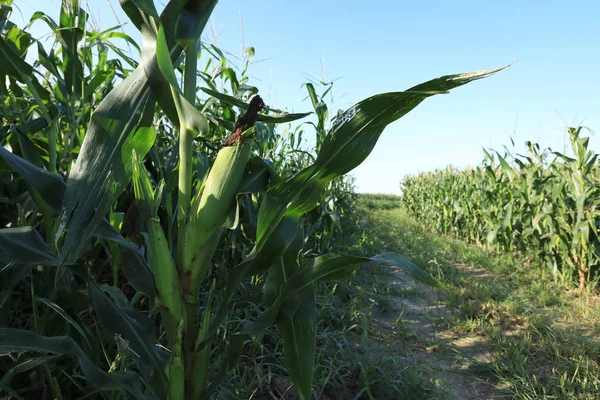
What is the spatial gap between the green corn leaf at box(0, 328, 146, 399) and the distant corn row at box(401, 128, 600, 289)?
4.10m

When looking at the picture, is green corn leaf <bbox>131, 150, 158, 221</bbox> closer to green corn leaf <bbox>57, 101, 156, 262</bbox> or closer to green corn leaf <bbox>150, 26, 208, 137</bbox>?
green corn leaf <bbox>57, 101, 156, 262</bbox>

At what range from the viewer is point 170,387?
0.92 m

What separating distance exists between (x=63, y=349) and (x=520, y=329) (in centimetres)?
266

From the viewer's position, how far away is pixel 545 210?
4.11 m

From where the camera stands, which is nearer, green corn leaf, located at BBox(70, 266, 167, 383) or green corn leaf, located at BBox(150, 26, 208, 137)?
green corn leaf, located at BBox(150, 26, 208, 137)

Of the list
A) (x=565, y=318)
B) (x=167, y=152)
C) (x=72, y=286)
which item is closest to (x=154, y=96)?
(x=72, y=286)

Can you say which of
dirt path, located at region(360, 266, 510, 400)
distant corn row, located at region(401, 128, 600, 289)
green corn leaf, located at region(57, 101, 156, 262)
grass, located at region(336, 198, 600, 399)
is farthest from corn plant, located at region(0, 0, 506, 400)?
distant corn row, located at region(401, 128, 600, 289)

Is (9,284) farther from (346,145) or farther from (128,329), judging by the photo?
(346,145)

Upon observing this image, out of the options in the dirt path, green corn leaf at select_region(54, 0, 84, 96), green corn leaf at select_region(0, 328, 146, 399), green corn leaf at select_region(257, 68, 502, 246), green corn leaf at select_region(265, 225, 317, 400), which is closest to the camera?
green corn leaf at select_region(257, 68, 502, 246)

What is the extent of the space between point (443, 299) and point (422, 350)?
1037mm

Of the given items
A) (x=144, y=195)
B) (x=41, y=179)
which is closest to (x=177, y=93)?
(x=144, y=195)

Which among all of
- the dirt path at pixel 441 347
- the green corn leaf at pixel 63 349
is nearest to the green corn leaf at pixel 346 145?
the green corn leaf at pixel 63 349

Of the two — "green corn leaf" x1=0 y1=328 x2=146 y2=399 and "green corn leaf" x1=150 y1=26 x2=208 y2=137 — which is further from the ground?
"green corn leaf" x1=150 y1=26 x2=208 y2=137

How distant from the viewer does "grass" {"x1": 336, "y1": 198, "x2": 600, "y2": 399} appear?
1.80 m
